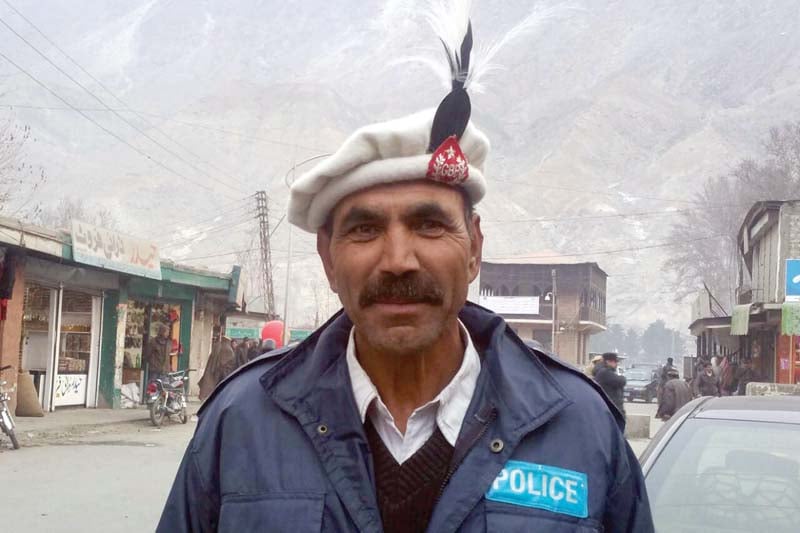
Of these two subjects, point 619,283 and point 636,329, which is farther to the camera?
point 619,283

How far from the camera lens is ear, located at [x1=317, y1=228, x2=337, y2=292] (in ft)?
7.39

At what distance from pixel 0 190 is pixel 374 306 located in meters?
33.8

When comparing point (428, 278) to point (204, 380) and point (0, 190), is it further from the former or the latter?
point (0, 190)

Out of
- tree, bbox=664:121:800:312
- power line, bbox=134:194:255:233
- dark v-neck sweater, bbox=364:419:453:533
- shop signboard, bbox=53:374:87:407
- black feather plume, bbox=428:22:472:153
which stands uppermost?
power line, bbox=134:194:255:233

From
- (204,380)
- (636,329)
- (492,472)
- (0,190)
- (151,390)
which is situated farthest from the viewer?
(636,329)

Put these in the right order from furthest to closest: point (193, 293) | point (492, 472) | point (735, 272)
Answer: point (735, 272)
point (193, 293)
point (492, 472)

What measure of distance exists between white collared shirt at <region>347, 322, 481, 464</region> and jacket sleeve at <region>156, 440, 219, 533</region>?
365mm

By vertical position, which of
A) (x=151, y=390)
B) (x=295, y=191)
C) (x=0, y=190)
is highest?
(x=0, y=190)

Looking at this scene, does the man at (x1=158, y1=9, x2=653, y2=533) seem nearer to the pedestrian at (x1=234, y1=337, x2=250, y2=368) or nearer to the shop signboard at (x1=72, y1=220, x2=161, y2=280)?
the shop signboard at (x1=72, y1=220, x2=161, y2=280)

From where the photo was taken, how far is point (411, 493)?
197 cm

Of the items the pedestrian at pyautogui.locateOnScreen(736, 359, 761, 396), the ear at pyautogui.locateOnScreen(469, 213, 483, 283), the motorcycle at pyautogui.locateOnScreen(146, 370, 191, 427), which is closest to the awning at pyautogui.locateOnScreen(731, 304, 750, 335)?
the pedestrian at pyautogui.locateOnScreen(736, 359, 761, 396)

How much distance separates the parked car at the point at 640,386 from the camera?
→ 40.2 metres

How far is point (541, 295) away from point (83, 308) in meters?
55.0

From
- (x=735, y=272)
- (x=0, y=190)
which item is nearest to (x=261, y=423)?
(x=0, y=190)
